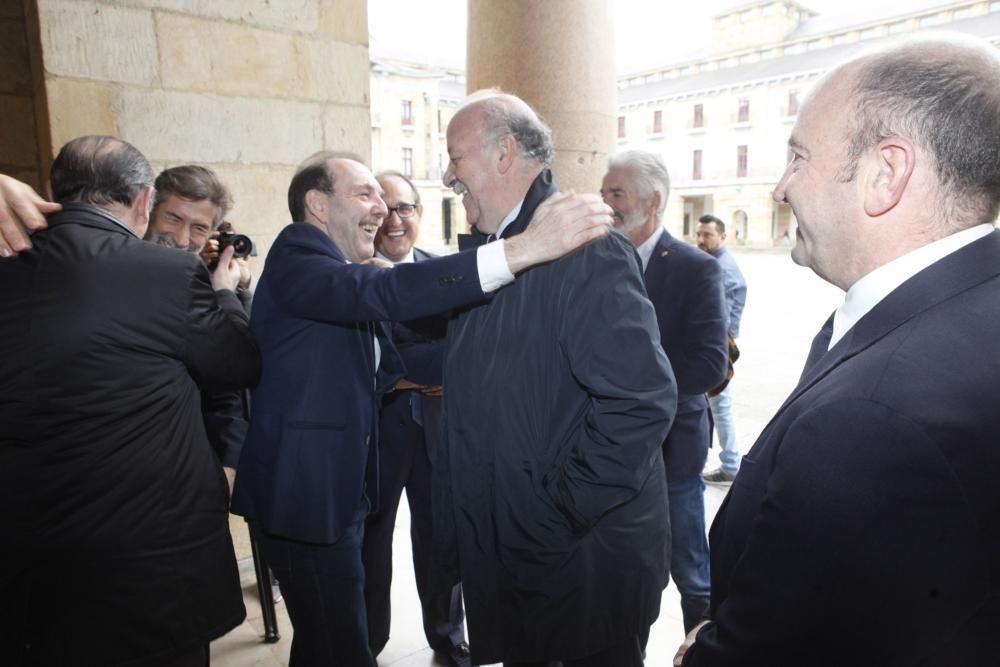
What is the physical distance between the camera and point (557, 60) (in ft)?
11.9

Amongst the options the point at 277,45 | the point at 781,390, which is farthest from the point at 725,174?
the point at 277,45

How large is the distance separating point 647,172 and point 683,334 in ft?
2.59

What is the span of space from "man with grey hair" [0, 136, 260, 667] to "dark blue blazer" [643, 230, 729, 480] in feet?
5.78

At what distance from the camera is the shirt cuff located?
1580 mm

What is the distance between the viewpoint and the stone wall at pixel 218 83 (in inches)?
108

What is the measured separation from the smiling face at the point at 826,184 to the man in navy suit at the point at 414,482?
1545 millimetres

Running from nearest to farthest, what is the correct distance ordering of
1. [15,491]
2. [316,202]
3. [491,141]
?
[15,491]
[491,141]
[316,202]

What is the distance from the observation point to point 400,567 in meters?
3.38

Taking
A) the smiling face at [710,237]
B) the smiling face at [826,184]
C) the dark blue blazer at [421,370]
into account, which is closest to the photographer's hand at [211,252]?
the dark blue blazer at [421,370]

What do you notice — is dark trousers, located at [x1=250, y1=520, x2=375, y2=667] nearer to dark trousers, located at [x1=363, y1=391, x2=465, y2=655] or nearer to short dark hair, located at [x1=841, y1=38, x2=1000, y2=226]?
dark trousers, located at [x1=363, y1=391, x2=465, y2=655]

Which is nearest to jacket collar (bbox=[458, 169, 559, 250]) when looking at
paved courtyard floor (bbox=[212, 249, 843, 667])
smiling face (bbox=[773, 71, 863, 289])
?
smiling face (bbox=[773, 71, 863, 289])

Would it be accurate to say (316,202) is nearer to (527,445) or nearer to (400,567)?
(527,445)

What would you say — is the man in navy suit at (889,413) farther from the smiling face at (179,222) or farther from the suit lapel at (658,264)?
the smiling face at (179,222)

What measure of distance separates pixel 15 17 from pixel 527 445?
11.5ft
